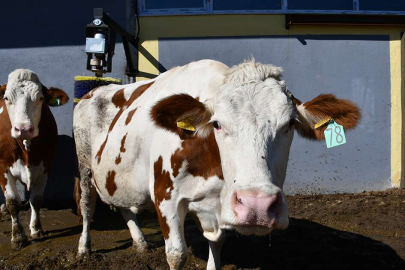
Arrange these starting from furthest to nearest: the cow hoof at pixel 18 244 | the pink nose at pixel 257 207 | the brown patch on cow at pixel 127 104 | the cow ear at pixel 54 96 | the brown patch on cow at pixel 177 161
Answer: the cow ear at pixel 54 96 → the cow hoof at pixel 18 244 → the brown patch on cow at pixel 127 104 → the brown patch on cow at pixel 177 161 → the pink nose at pixel 257 207

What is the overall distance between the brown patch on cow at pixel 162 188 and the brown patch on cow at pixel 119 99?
1.36 meters

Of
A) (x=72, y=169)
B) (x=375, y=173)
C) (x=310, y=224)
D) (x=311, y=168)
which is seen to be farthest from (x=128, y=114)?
(x=375, y=173)

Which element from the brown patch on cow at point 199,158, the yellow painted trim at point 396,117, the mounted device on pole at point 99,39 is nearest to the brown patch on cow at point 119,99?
the mounted device on pole at point 99,39

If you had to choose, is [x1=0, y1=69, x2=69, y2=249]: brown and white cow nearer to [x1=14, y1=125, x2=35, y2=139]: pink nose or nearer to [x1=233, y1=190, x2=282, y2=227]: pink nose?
[x1=14, y1=125, x2=35, y2=139]: pink nose

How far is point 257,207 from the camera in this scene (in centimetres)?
226

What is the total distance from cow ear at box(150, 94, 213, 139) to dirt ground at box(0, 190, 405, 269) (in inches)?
33.3

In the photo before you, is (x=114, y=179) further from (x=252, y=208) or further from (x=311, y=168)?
(x=311, y=168)

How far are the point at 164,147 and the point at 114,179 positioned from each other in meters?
0.94

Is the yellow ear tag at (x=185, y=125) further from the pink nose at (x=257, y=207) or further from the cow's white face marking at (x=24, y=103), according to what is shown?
the cow's white face marking at (x=24, y=103)

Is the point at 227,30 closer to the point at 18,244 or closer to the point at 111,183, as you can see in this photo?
the point at 111,183

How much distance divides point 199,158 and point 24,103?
3150 mm

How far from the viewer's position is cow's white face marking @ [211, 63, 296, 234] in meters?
2.32

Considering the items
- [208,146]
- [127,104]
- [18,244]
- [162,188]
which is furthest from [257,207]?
[18,244]

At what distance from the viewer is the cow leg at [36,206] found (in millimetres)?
5395
